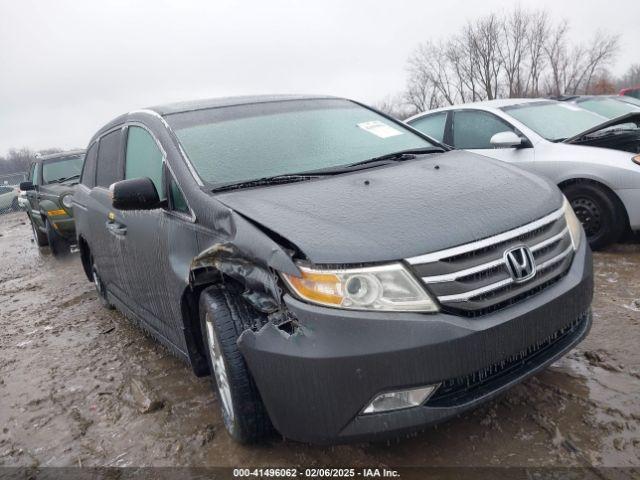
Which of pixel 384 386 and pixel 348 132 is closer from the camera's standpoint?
pixel 384 386

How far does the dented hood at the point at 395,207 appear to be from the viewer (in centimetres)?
194

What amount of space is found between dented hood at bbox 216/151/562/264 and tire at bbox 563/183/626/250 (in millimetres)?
2368

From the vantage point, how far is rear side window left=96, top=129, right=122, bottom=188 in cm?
374

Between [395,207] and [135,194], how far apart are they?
1.34 m

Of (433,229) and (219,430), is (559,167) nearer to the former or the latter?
(433,229)

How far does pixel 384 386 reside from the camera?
1.83m

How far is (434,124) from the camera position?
20.7 ft

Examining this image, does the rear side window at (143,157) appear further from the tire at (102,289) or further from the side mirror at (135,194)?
the tire at (102,289)

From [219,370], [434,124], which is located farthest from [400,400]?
→ [434,124]

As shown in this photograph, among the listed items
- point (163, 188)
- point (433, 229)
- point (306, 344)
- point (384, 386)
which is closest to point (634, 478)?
point (384, 386)

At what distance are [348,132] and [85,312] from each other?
3468mm

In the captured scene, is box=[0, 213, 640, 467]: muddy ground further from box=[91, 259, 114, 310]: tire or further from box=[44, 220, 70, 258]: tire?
box=[44, 220, 70, 258]: tire

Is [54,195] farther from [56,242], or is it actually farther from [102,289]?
[102,289]

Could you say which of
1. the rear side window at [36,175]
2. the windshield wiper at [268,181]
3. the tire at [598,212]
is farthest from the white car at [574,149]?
the rear side window at [36,175]
